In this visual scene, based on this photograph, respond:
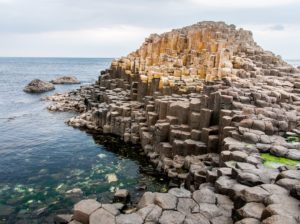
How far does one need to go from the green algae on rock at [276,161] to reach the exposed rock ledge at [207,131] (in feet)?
0.82

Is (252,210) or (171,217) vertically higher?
(252,210)

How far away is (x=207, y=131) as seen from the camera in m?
16.0

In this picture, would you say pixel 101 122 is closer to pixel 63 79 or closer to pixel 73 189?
pixel 73 189

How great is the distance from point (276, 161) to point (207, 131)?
5542 mm

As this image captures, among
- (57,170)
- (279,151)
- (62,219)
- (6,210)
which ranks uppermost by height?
(279,151)

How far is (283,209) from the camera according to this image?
6648mm

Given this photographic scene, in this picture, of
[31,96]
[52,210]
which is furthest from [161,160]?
[31,96]

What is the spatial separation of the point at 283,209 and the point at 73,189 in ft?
33.4

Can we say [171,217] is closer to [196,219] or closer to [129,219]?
[196,219]

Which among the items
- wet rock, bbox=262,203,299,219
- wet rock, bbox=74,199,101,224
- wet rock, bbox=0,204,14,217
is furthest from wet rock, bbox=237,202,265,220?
wet rock, bbox=0,204,14,217

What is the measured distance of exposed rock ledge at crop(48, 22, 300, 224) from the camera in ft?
25.5

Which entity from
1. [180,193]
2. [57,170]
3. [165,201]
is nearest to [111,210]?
[165,201]

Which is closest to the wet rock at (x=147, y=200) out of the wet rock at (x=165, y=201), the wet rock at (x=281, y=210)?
the wet rock at (x=165, y=201)

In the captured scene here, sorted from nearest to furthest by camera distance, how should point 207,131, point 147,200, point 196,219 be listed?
1. point 196,219
2. point 147,200
3. point 207,131
